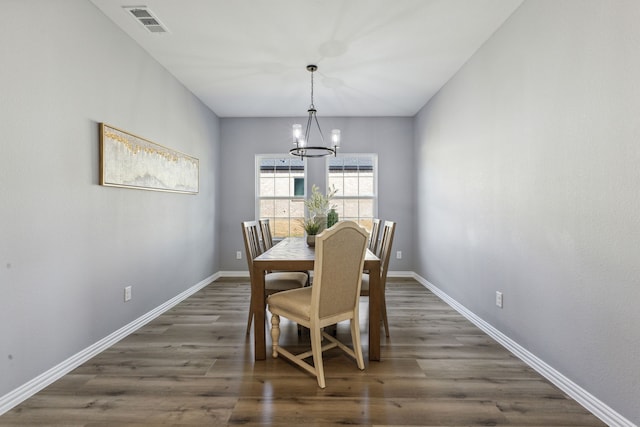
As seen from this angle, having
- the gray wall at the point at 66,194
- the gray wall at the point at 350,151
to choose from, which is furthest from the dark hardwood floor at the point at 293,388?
the gray wall at the point at 350,151

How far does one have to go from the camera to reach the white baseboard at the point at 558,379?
5.16 feet

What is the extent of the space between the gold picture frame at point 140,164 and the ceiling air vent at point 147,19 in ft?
2.91

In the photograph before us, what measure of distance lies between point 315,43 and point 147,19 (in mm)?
1378

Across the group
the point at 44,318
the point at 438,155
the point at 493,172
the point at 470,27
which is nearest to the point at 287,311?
the point at 44,318

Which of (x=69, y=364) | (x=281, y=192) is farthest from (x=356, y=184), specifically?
(x=69, y=364)

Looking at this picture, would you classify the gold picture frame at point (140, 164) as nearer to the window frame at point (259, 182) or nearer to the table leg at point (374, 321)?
the window frame at point (259, 182)

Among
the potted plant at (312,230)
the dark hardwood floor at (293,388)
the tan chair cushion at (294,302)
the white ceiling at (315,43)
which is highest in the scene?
the white ceiling at (315,43)

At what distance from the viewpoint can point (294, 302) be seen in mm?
2090

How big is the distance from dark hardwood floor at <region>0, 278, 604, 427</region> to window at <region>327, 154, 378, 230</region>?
2.60 meters

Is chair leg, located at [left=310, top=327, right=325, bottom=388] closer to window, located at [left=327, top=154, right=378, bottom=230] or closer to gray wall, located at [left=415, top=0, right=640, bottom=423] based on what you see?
gray wall, located at [left=415, top=0, right=640, bottom=423]

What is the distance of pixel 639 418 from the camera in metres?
1.44

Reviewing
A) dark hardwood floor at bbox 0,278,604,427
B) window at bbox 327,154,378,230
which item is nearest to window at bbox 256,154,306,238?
window at bbox 327,154,378,230

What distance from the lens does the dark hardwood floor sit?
163cm

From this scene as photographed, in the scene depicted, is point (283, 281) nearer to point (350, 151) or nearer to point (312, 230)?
point (312, 230)
